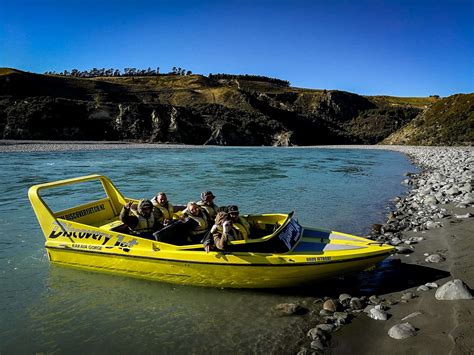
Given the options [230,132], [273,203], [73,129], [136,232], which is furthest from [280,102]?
[136,232]

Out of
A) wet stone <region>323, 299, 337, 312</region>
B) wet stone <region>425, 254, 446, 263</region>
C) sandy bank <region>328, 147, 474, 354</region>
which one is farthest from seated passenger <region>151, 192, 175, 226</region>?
wet stone <region>425, 254, 446, 263</region>

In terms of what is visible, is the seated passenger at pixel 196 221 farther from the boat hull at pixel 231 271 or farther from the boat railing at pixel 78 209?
the boat railing at pixel 78 209

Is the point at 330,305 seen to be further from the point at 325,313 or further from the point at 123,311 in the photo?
the point at 123,311

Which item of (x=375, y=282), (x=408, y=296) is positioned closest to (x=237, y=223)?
(x=375, y=282)

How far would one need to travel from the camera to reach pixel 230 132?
83000mm

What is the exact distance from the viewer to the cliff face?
75.2 meters

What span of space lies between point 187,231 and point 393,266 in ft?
15.5

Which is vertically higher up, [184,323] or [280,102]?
[280,102]

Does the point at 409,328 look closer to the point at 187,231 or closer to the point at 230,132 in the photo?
the point at 187,231

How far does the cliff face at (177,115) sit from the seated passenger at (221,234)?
7284 cm

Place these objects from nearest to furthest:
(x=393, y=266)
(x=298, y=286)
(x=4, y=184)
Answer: (x=298, y=286)
(x=393, y=266)
(x=4, y=184)

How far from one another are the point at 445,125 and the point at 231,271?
2497 inches

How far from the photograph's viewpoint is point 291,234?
865 cm

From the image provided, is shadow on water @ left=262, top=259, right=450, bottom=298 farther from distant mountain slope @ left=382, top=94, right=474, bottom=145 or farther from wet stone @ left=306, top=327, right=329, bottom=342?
distant mountain slope @ left=382, top=94, right=474, bottom=145
